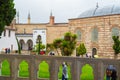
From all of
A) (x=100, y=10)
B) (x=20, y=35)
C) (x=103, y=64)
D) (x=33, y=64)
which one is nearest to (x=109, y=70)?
(x=103, y=64)

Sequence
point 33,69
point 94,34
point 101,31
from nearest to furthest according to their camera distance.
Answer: point 33,69 → point 101,31 → point 94,34

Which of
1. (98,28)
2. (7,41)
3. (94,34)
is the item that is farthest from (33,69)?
(7,41)

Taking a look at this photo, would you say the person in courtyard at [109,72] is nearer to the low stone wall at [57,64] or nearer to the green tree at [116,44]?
the low stone wall at [57,64]

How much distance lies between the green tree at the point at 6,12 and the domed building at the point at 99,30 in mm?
18165

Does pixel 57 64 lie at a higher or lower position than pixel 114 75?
higher

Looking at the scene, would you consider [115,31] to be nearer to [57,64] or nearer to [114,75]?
[57,64]

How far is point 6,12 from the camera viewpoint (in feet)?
64.9

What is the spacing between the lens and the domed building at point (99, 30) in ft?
120

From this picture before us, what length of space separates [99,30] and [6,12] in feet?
64.3

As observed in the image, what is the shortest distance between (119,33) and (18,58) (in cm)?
2100

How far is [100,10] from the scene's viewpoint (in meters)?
42.5

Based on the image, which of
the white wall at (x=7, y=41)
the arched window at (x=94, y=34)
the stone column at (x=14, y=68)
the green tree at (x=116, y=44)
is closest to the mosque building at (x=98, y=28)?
the arched window at (x=94, y=34)

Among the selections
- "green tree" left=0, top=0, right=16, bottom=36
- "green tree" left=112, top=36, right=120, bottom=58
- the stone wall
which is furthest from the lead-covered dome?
"green tree" left=0, top=0, right=16, bottom=36

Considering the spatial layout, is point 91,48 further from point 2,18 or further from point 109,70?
point 109,70
